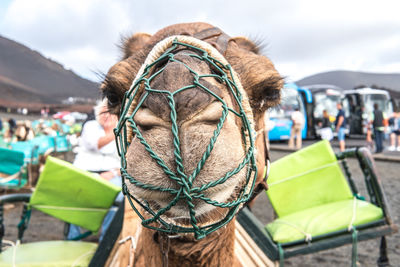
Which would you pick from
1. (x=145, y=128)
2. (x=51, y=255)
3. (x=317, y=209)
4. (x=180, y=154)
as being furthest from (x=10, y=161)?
(x=180, y=154)

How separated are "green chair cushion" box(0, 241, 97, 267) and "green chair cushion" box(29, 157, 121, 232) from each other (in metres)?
0.23

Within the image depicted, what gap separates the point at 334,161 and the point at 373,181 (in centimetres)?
45

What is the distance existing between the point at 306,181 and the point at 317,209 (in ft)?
1.01

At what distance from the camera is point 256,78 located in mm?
1624

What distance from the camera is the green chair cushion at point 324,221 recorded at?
270cm

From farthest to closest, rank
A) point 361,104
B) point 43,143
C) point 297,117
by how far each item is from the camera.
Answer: point 361,104
point 297,117
point 43,143

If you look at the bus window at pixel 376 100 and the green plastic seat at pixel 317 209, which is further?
the bus window at pixel 376 100

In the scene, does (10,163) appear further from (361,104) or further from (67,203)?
(361,104)

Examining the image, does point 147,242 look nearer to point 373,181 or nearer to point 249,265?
point 249,265

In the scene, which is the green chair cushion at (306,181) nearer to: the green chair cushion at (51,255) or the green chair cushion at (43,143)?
the green chair cushion at (51,255)

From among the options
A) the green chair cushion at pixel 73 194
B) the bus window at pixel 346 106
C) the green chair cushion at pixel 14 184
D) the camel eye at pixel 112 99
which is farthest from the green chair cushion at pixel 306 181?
the bus window at pixel 346 106

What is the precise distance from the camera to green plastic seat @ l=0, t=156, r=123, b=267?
7.66 ft

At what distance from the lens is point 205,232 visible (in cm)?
119

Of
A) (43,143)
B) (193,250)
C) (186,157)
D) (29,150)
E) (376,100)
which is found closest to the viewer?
(186,157)
